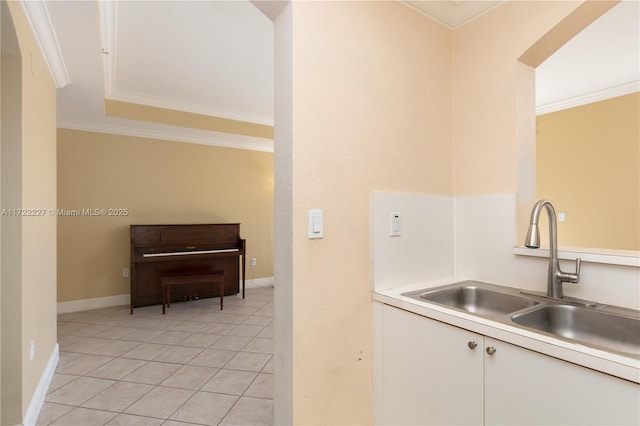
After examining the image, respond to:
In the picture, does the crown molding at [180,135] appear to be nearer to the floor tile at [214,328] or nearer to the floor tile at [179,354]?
the floor tile at [214,328]

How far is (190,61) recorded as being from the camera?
3.00 m

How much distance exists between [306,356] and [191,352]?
6.64ft

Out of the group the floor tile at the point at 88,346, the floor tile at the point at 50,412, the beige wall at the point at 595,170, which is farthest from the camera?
the beige wall at the point at 595,170

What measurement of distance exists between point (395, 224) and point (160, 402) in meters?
1.95

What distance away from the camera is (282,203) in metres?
1.27

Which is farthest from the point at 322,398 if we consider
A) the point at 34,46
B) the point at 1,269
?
the point at 34,46

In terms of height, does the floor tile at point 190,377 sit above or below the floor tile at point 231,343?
above

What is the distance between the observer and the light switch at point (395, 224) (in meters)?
1.50

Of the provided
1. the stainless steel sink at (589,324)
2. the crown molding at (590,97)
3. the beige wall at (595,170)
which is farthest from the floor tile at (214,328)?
the crown molding at (590,97)

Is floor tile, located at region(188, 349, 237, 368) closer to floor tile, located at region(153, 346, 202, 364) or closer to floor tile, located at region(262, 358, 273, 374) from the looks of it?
floor tile, located at region(153, 346, 202, 364)

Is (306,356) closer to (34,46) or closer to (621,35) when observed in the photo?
(34,46)

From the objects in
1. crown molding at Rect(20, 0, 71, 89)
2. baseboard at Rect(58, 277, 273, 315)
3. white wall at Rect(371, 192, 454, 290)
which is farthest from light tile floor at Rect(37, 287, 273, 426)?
crown molding at Rect(20, 0, 71, 89)

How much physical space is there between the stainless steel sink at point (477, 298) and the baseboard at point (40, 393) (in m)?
2.27

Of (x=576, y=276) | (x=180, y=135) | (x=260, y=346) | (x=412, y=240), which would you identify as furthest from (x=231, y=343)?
(x=180, y=135)
